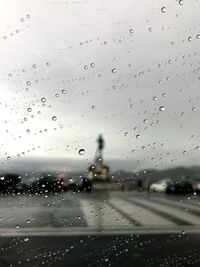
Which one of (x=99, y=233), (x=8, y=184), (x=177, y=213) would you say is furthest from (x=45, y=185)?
(x=177, y=213)

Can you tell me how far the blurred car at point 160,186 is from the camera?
4039mm

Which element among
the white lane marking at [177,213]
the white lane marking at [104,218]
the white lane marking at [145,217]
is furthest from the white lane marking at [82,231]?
the white lane marking at [177,213]

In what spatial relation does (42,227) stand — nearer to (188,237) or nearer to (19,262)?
(188,237)

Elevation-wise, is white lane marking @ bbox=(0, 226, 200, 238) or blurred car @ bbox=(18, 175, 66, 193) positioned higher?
blurred car @ bbox=(18, 175, 66, 193)

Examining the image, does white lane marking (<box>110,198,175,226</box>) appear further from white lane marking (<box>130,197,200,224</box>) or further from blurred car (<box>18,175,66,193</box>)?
blurred car (<box>18,175,66,193</box>)

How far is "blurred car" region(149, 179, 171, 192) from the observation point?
4.04 meters

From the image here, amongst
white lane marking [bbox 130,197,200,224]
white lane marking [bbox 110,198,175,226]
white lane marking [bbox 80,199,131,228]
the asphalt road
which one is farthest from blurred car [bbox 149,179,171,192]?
white lane marking [bbox 130,197,200,224]

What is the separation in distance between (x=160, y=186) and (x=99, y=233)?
15.9 feet

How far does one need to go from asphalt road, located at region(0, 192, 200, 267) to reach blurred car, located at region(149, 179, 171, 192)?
0.23 meters

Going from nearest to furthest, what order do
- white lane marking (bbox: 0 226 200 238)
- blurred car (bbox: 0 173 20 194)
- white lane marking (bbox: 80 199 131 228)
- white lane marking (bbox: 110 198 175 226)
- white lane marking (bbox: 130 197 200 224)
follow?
blurred car (bbox: 0 173 20 194), white lane marking (bbox: 0 226 200 238), white lane marking (bbox: 80 199 131 228), white lane marking (bbox: 110 198 175 226), white lane marking (bbox: 130 197 200 224)

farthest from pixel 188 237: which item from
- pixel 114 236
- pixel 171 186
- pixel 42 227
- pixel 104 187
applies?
pixel 104 187

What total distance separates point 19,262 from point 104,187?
2.70m

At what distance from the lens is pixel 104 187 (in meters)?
3.71

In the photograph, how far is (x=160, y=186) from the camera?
4.08m
